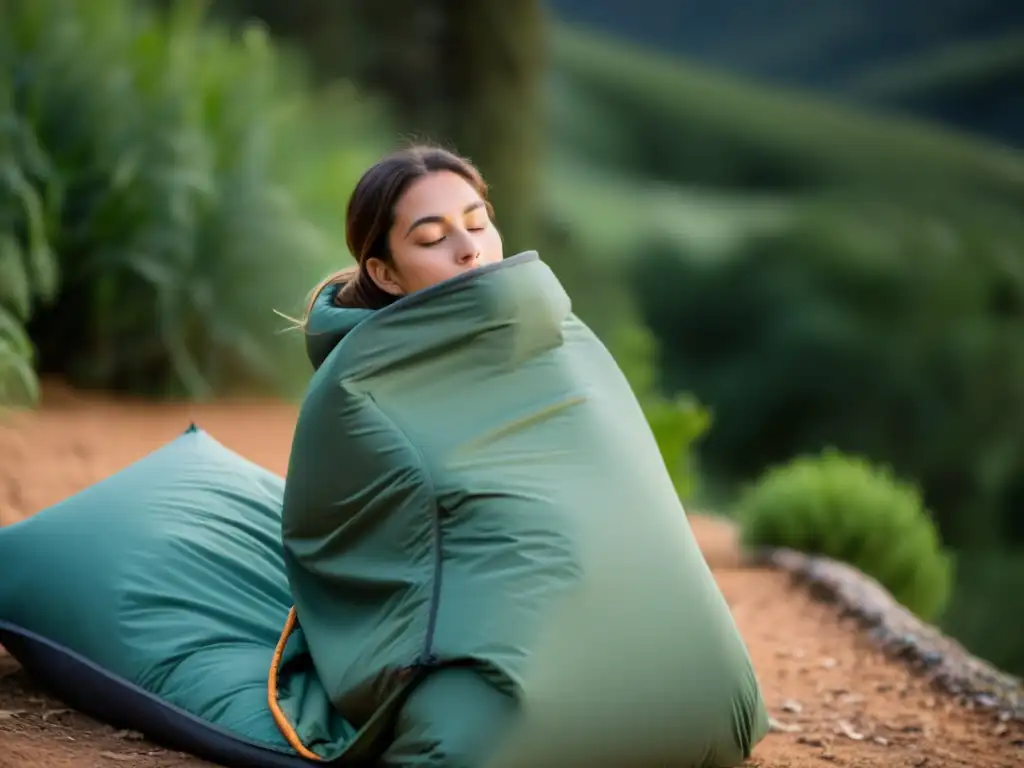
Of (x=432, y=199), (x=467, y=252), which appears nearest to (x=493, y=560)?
(x=467, y=252)

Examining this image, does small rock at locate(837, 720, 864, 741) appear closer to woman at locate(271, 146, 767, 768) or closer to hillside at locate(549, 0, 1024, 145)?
woman at locate(271, 146, 767, 768)

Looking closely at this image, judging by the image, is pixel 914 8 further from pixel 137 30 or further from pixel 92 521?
pixel 92 521

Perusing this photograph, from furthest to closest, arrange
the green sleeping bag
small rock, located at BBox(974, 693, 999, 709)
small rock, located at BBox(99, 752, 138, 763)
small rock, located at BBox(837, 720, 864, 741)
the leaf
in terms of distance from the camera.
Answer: the leaf → small rock, located at BBox(974, 693, 999, 709) → small rock, located at BBox(837, 720, 864, 741) → small rock, located at BBox(99, 752, 138, 763) → the green sleeping bag

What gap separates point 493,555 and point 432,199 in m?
0.68

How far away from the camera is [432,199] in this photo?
2.42 metres

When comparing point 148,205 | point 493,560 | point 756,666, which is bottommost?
point 756,666

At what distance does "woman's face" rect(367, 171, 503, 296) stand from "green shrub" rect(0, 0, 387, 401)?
2.75m

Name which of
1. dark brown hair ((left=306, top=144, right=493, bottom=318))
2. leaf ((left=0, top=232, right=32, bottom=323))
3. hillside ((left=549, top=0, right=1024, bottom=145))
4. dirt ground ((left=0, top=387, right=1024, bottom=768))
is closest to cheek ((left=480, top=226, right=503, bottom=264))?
dark brown hair ((left=306, top=144, right=493, bottom=318))

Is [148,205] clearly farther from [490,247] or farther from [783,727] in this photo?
[783,727]

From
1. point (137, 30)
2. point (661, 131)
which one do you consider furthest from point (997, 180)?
point (137, 30)

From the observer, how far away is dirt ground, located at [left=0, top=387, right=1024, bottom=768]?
245 centimetres

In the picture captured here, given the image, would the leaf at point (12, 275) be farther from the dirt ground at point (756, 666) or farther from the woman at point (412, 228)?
the woman at point (412, 228)

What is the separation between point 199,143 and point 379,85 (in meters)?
3.08

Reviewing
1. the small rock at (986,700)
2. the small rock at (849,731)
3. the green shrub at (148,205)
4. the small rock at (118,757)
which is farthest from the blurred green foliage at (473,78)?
the small rock at (118,757)
